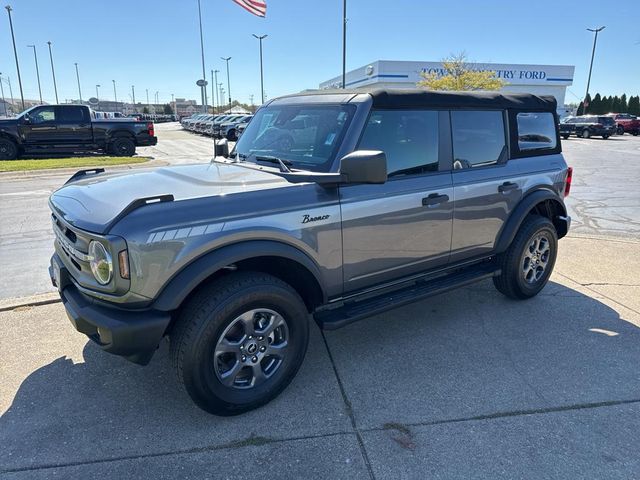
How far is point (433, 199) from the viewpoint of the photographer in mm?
3645

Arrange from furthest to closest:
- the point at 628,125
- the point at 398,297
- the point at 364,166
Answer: the point at 628,125
the point at 398,297
the point at 364,166

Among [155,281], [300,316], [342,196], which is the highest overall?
[342,196]

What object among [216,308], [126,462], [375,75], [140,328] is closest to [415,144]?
[216,308]

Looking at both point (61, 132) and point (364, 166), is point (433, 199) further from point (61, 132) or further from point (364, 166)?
point (61, 132)

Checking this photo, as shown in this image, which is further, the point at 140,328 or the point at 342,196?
the point at 342,196

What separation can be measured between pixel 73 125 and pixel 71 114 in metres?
0.38

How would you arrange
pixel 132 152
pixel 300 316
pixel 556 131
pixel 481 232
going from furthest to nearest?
1. pixel 132 152
2. pixel 556 131
3. pixel 481 232
4. pixel 300 316

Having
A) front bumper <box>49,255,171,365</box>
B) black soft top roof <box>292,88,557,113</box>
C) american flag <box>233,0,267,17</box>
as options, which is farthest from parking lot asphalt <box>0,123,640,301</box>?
american flag <box>233,0,267,17</box>

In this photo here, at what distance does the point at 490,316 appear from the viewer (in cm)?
435

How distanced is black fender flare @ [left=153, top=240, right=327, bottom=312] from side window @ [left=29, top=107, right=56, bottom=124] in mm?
16730

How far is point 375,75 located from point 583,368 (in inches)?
1887

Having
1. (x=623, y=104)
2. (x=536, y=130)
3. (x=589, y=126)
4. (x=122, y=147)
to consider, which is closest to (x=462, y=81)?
(x=589, y=126)

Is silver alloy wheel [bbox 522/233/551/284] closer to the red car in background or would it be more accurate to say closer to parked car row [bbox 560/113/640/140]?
parked car row [bbox 560/113/640/140]

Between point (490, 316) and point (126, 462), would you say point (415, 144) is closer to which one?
point (490, 316)
